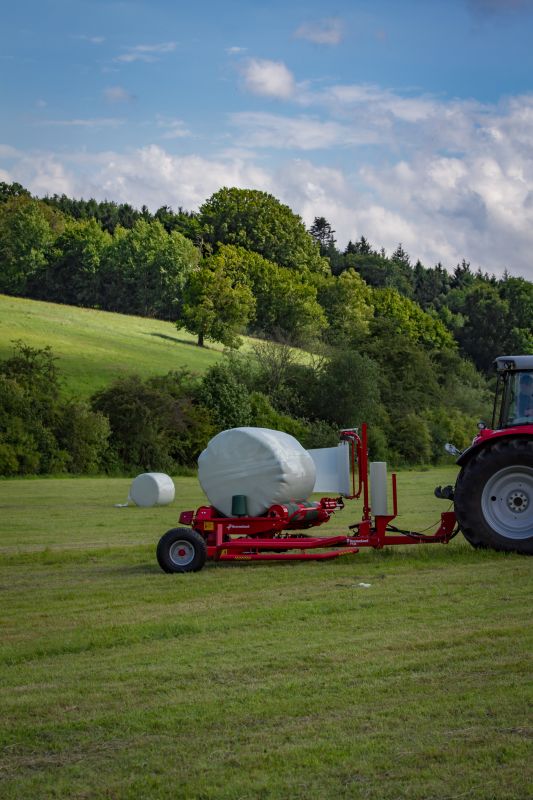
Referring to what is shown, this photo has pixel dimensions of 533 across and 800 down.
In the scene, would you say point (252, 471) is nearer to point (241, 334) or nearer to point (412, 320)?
point (241, 334)

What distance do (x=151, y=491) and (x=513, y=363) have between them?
47.8 ft

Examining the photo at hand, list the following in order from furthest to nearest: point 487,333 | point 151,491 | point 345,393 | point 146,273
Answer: point 487,333 → point 146,273 → point 345,393 → point 151,491

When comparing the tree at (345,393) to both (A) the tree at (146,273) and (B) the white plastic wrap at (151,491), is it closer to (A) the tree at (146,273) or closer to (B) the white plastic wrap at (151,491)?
(B) the white plastic wrap at (151,491)

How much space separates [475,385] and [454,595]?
245 ft

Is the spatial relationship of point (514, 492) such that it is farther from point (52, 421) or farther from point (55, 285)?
point (55, 285)

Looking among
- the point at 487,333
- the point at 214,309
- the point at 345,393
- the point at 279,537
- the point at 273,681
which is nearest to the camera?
the point at 273,681

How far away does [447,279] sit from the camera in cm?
15912

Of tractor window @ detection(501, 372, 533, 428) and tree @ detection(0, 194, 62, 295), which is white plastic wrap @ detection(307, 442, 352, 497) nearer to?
tractor window @ detection(501, 372, 533, 428)

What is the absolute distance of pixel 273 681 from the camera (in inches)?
302

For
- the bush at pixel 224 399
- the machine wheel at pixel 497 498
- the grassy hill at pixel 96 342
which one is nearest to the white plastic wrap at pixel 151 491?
the machine wheel at pixel 497 498

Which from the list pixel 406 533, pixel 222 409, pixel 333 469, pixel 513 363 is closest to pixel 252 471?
pixel 333 469

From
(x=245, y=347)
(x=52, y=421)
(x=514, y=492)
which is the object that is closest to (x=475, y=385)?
(x=245, y=347)

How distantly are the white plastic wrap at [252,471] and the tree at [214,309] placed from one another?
228ft

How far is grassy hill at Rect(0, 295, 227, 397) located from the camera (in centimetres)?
6281
